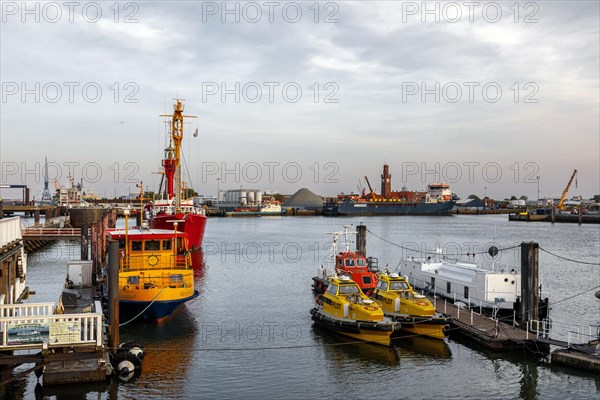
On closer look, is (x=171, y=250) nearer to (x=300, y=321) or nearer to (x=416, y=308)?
(x=300, y=321)

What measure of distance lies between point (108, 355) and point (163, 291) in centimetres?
738

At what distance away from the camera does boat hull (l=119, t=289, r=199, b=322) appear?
2684cm

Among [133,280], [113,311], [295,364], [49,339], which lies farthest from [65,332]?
[133,280]

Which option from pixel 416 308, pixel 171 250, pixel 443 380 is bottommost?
pixel 443 380

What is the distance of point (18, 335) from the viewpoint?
16.8m

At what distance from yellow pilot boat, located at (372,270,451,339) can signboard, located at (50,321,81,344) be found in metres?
14.3

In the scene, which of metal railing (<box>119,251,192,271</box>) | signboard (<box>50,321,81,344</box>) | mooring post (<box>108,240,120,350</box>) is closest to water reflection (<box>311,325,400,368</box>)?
mooring post (<box>108,240,120,350</box>)

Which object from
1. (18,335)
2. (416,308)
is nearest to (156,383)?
(18,335)

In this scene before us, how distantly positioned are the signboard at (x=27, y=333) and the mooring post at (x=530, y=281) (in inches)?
785

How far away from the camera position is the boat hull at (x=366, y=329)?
2355 centimetres

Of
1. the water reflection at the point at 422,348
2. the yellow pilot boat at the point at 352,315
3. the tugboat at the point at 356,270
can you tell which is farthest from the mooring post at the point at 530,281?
the tugboat at the point at 356,270

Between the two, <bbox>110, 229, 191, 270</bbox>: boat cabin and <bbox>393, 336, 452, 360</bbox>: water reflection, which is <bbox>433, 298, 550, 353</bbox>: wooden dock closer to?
<bbox>393, 336, 452, 360</bbox>: water reflection

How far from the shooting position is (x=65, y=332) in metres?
17.1

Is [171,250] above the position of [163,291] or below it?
above
